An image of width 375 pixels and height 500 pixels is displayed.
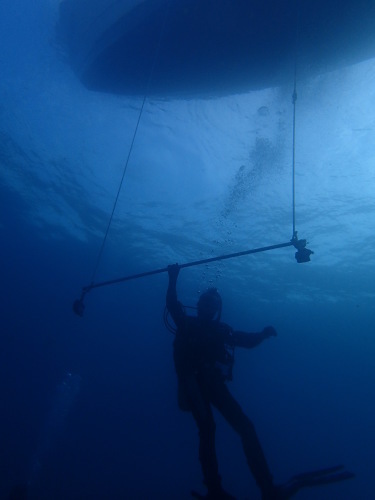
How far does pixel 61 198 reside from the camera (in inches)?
851

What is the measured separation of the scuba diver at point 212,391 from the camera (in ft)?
14.3

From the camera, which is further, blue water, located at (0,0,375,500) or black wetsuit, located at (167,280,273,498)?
blue water, located at (0,0,375,500)

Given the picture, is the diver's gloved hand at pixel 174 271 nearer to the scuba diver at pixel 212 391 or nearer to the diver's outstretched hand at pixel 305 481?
the scuba diver at pixel 212 391

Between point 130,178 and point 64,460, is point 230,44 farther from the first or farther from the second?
point 64,460

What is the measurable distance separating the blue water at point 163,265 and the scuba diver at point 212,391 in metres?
7.71

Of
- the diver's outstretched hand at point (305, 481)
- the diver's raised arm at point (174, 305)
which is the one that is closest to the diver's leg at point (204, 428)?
the diver's outstretched hand at point (305, 481)

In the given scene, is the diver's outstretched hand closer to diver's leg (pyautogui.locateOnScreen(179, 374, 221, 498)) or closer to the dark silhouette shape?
diver's leg (pyautogui.locateOnScreen(179, 374, 221, 498))

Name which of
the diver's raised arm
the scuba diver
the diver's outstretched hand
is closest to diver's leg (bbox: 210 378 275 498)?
the scuba diver

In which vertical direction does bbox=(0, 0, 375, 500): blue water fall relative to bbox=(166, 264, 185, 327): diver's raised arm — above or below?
above

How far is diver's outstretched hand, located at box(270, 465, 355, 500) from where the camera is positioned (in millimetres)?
4215

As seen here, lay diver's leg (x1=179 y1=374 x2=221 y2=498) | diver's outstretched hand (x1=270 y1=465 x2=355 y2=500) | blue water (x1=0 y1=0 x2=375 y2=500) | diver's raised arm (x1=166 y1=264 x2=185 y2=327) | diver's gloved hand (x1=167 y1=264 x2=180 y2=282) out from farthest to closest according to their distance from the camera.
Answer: blue water (x1=0 y1=0 x2=375 y2=500)
diver's gloved hand (x1=167 y1=264 x2=180 y2=282)
diver's raised arm (x1=166 y1=264 x2=185 y2=327)
diver's leg (x1=179 y1=374 x2=221 y2=498)
diver's outstretched hand (x1=270 y1=465 x2=355 y2=500)

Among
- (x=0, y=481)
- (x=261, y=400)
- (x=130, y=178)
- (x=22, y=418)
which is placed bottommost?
(x=0, y=481)

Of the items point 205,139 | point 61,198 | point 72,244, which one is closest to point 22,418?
point 72,244

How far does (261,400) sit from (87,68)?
71582mm
